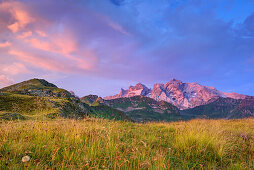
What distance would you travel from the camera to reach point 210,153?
5.23m

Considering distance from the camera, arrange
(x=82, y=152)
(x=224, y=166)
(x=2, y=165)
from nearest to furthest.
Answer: (x=2, y=165)
(x=82, y=152)
(x=224, y=166)

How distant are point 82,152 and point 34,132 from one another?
97.2 inches

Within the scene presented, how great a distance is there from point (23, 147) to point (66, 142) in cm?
119

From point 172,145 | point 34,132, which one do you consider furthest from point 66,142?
point 172,145

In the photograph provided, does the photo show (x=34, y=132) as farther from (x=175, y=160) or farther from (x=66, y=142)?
(x=175, y=160)

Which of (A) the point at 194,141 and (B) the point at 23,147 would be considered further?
(A) the point at 194,141

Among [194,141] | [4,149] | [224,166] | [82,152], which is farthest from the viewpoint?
[194,141]

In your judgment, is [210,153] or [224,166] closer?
[224,166]

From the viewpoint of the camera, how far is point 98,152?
4.06 metres

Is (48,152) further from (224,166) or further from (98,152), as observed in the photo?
(224,166)

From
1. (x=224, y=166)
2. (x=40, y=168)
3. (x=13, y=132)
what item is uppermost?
(x=13, y=132)

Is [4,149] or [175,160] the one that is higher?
[4,149]

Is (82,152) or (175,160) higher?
(82,152)

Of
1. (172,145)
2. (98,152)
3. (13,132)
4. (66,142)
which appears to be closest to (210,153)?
(172,145)
